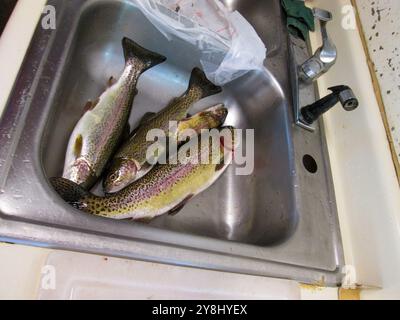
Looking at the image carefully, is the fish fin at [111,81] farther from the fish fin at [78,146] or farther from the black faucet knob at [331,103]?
the black faucet knob at [331,103]

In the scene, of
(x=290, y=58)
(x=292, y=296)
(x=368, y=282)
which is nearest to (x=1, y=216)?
(x=292, y=296)

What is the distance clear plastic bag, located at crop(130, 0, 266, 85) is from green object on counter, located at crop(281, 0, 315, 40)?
0.22 meters

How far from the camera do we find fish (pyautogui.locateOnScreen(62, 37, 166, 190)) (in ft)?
2.58

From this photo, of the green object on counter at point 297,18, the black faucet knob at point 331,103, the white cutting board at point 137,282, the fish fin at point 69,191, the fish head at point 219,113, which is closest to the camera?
the white cutting board at point 137,282

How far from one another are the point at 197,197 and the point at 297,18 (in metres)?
0.70

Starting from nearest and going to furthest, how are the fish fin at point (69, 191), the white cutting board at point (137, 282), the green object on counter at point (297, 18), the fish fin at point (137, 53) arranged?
the white cutting board at point (137, 282), the fish fin at point (69, 191), the fish fin at point (137, 53), the green object on counter at point (297, 18)

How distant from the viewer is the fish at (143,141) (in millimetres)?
820

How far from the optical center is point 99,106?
33.6 inches

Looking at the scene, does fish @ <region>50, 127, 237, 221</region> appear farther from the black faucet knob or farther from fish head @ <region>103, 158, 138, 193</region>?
the black faucet knob

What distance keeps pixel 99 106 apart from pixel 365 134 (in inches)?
28.2

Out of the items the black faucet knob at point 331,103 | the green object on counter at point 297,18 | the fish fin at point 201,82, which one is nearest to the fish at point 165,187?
the fish fin at point 201,82

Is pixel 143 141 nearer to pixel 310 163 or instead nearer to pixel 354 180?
pixel 310 163
